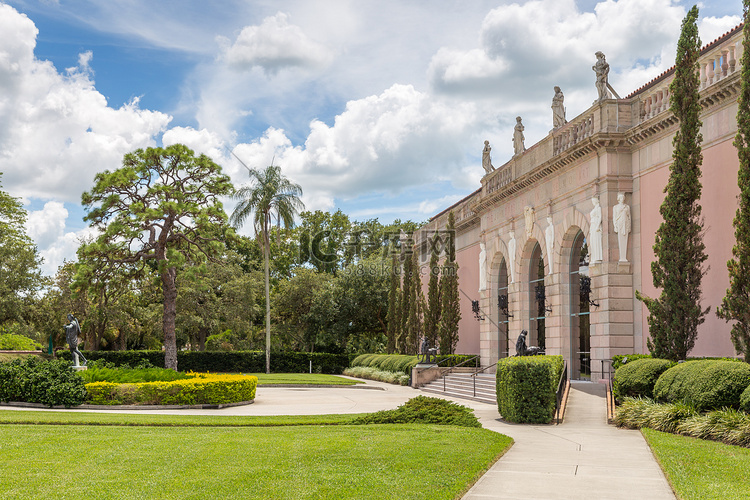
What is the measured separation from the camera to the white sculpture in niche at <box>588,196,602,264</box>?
76.1ft

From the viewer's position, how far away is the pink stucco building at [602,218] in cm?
1841

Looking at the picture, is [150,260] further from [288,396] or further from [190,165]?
[288,396]

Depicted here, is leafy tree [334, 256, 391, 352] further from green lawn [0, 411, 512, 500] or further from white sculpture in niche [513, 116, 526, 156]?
green lawn [0, 411, 512, 500]

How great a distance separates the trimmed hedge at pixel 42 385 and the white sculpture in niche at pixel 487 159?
23.2m

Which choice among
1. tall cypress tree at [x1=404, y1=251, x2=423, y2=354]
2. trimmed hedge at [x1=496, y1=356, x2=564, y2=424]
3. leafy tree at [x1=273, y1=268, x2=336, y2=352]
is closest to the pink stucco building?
trimmed hedge at [x1=496, y1=356, x2=564, y2=424]

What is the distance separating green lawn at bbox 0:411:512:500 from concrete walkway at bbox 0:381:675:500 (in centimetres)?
42

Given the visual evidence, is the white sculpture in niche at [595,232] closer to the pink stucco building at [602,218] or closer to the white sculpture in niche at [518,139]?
the pink stucco building at [602,218]

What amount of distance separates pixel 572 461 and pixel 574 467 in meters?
0.53

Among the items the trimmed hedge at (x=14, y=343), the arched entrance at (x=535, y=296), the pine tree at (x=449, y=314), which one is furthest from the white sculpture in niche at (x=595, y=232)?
the trimmed hedge at (x=14, y=343)

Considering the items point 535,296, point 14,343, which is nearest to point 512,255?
point 535,296

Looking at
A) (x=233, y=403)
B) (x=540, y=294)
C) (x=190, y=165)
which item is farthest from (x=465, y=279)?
(x=233, y=403)

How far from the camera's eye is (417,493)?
7.56 meters

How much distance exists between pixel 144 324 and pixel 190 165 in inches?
1014

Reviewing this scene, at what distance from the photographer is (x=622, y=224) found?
22.6 metres
